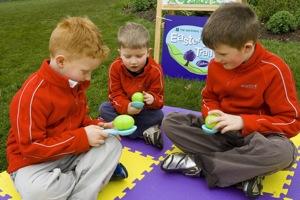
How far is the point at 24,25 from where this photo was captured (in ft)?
22.6

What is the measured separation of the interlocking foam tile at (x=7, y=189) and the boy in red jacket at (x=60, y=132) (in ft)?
0.55

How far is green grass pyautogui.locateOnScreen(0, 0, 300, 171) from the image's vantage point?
3.69 metres

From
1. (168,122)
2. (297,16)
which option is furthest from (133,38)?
(297,16)

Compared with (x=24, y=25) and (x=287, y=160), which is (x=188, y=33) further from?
(x=24, y=25)

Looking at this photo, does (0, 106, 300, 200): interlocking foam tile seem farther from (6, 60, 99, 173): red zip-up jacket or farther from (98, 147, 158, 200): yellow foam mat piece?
(6, 60, 99, 173): red zip-up jacket

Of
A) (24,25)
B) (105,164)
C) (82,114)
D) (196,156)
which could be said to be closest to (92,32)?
(82,114)

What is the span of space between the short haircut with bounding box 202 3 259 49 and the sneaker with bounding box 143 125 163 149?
0.74 m

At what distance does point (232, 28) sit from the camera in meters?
2.19

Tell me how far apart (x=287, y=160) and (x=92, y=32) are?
120 centimetres

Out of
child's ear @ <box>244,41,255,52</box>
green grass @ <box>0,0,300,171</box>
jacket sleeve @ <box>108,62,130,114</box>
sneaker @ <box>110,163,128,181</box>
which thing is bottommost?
green grass @ <box>0,0,300,171</box>

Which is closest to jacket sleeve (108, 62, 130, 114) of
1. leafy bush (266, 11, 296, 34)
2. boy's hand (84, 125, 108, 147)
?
boy's hand (84, 125, 108, 147)

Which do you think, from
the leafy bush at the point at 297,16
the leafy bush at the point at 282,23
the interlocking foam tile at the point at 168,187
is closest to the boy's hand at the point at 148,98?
the interlocking foam tile at the point at 168,187

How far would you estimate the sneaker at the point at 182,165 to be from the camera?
A: 2365 millimetres

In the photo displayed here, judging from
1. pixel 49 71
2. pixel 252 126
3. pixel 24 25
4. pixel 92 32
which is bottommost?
pixel 24 25
